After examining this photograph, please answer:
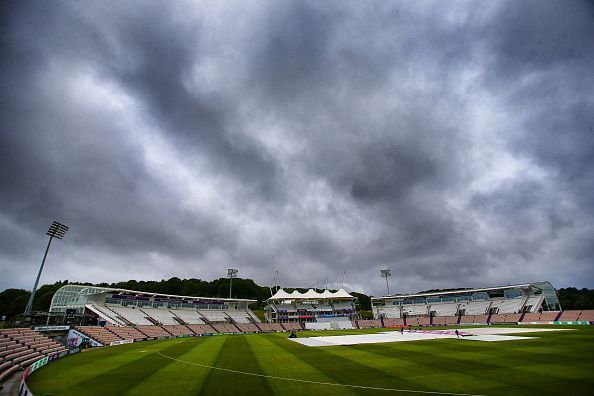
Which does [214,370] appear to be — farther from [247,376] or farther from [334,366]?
[334,366]

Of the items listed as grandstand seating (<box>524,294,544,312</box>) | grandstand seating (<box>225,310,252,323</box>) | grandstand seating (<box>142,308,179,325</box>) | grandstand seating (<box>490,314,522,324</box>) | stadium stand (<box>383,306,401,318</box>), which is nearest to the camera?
grandstand seating (<box>142,308,179,325</box>)

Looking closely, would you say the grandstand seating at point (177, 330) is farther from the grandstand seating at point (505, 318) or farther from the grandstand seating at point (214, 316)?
the grandstand seating at point (505, 318)

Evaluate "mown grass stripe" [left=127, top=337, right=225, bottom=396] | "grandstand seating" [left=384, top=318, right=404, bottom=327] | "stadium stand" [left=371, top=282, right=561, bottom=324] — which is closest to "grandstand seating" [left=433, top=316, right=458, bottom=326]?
"stadium stand" [left=371, top=282, right=561, bottom=324]

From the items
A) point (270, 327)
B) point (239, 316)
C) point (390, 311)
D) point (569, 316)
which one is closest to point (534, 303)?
point (569, 316)

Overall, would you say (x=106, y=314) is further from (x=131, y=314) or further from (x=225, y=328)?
(x=225, y=328)

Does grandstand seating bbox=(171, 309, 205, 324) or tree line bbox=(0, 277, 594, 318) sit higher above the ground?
tree line bbox=(0, 277, 594, 318)

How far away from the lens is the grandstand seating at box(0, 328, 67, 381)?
21.5 metres

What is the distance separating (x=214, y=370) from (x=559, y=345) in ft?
96.5

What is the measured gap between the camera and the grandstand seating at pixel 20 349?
846 inches

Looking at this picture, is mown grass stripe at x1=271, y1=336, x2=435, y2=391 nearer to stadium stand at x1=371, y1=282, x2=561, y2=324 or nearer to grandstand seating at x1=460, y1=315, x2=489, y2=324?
grandstand seating at x1=460, y1=315, x2=489, y2=324

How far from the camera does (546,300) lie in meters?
75.5

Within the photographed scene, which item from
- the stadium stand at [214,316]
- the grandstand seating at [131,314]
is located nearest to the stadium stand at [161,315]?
the grandstand seating at [131,314]

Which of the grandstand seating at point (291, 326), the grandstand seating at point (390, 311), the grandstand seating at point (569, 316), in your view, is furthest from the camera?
the grandstand seating at point (390, 311)

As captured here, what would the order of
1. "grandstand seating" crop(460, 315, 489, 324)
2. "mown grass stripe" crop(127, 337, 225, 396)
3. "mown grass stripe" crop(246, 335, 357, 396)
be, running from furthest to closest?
"grandstand seating" crop(460, 315, 489, 324) → "mown grass stripe" crop(127, 337, 225, 396) → "mown grass stripe" crop(246, 335, 357, 396)
